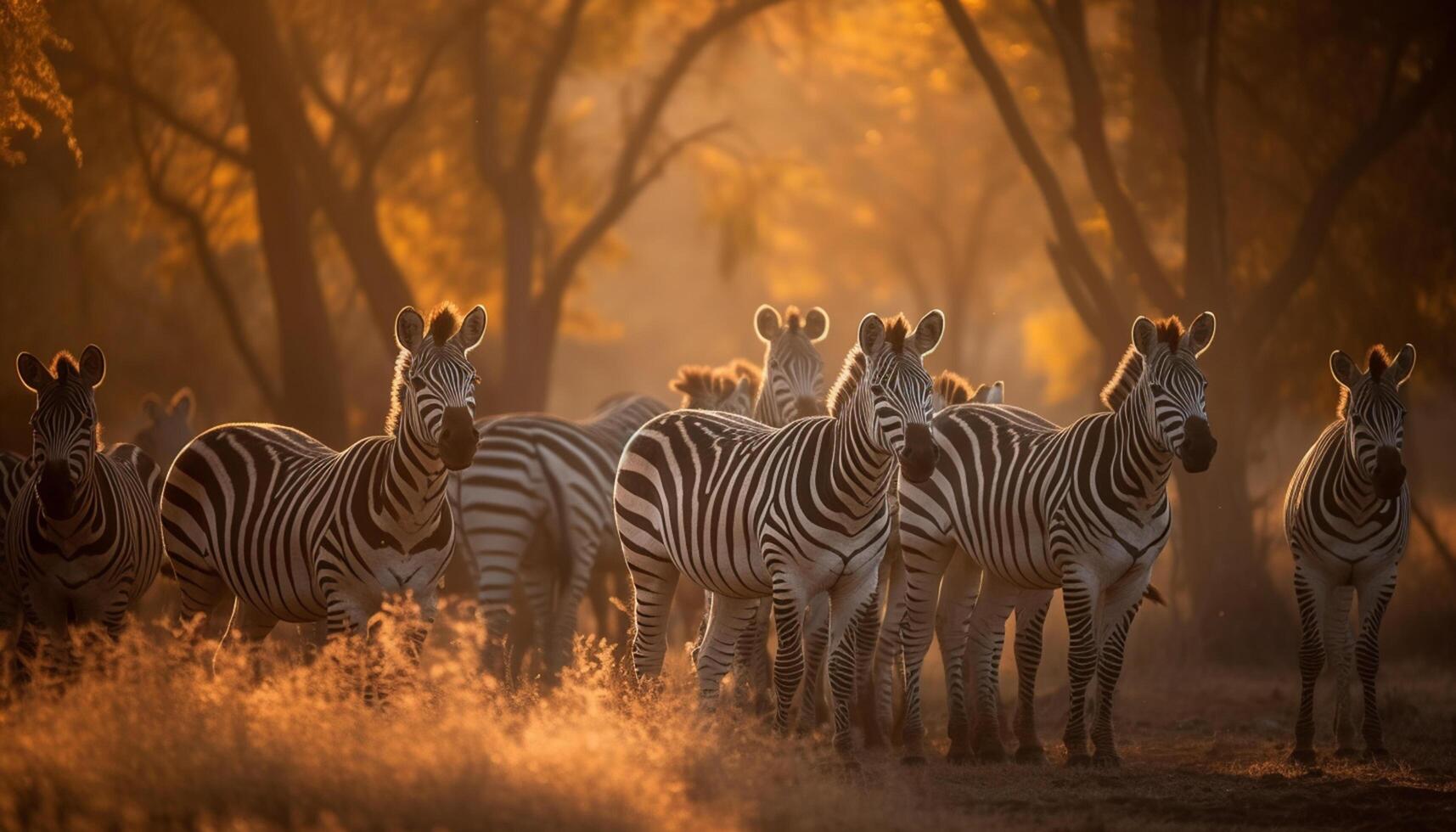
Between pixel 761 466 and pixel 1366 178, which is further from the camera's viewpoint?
pixel 1366 178

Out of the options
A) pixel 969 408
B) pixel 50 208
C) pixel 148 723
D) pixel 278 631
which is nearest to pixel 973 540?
pixel 969 408

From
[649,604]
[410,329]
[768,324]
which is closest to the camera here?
[410,329]

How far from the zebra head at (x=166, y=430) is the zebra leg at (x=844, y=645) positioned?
29.2 ft

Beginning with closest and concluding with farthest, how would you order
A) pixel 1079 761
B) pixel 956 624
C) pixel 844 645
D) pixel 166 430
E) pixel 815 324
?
pixel 844 645
pixel 1079 761
pixel 956 624
pixel 815 324
pixel 166 430

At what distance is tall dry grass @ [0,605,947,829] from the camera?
20.3 feet

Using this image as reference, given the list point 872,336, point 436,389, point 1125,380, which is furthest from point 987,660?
point 436,389

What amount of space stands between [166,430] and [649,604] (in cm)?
798

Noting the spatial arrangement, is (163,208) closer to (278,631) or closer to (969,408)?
(278,631)

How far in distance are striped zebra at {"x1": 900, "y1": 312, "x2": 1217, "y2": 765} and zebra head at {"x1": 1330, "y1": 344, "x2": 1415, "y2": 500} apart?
1074mm

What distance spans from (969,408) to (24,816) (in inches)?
270

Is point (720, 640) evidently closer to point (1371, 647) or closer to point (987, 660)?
point (987, 660)

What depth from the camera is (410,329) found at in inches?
344

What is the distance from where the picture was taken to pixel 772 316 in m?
12.8

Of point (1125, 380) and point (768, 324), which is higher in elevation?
point (768, 324)
